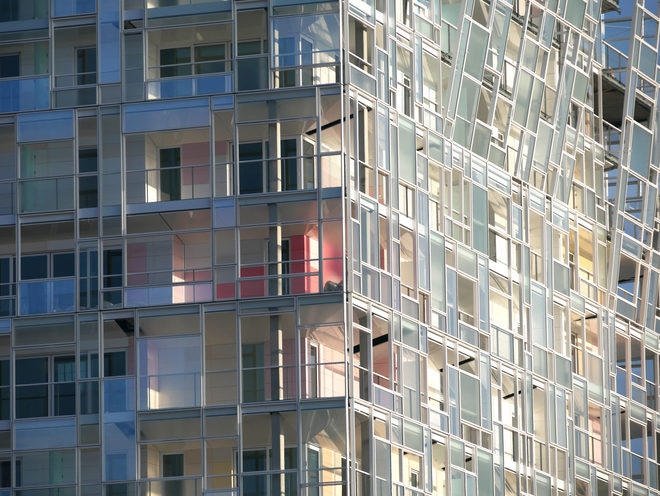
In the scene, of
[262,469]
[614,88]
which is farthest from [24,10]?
[614,88]

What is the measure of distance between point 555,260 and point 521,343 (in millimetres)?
3786

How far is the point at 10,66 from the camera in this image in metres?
60.1

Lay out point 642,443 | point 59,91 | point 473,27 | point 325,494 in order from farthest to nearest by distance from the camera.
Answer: point 642,443 → point 473,27 → point 59,91 → point 325,494

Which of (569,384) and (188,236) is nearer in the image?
(188,236)

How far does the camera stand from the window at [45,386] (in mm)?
57312

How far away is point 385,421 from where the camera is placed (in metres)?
57.2

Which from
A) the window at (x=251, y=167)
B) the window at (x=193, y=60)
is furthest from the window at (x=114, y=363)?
the window at (x=193, y=60)

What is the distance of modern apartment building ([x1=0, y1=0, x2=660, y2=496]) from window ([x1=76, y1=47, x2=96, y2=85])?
0.18 feet

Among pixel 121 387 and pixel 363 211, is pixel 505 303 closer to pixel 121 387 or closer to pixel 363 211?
pixel 363 211

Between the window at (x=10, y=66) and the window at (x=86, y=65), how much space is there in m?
1.63

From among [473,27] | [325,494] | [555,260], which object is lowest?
[325,494]

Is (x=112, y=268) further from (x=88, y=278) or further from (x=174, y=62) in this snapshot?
(x=174, y=62)

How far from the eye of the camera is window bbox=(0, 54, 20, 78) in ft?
197

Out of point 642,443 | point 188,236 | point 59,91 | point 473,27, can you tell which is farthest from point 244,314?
point 642,443
